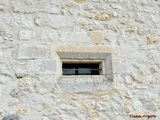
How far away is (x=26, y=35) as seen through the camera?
218 cm

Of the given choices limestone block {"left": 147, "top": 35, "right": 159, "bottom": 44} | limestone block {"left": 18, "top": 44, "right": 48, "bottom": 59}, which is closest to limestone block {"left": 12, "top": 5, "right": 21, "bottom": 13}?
limestone block {"left": 18, "top": 44, "right": 48, "bottom": 59}

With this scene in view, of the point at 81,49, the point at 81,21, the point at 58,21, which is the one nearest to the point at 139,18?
the point at 81,21

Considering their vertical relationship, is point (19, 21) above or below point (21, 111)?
above

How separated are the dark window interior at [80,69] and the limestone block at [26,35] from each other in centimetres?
41

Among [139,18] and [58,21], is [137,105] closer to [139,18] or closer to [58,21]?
[139,18]

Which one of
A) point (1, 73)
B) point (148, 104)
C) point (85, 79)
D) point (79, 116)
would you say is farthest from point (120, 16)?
point (1, 73)

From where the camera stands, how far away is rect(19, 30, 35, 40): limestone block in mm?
2174

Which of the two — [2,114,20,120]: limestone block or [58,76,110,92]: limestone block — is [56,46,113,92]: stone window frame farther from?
[2,114,20,120]: limestone block

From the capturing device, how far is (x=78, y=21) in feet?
7.68

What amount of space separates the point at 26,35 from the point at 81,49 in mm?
531

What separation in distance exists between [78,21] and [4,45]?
0.74 meters

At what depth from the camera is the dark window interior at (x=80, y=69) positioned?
7.57 feet

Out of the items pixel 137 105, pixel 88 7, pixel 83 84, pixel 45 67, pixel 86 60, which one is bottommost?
pixel 137 105

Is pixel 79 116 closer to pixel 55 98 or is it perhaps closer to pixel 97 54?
pixel 55 98
